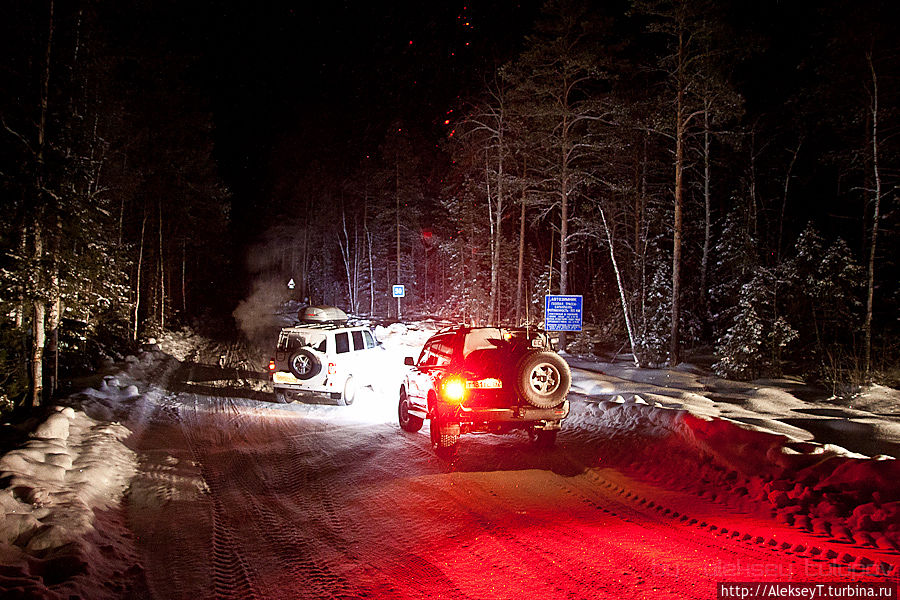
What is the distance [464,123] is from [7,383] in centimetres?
2286

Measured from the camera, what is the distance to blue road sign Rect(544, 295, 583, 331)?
17.0 m

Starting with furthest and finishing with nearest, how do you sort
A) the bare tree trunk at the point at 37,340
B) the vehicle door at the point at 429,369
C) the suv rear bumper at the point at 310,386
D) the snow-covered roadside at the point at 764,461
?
1. the suv rear bumper at the point at 310,386
2. the bare tree trunk at the point at 37,340
3. the vehicle door at the point at 429,369
4. the snow-covered roadside at the point at 764,461

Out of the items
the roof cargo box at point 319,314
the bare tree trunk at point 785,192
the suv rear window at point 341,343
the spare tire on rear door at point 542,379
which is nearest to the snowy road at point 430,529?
the spare tire on rear door at point 542,379

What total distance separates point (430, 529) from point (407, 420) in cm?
555

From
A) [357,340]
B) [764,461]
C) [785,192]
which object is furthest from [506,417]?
[785,192]

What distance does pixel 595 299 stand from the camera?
41.8 metres

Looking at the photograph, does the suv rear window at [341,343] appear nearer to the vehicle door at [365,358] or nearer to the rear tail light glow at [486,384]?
the vehicle door at [365,358]

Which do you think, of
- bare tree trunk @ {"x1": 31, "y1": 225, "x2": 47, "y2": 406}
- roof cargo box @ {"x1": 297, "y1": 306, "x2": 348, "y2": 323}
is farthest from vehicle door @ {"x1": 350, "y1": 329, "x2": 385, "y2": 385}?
roof cargo box @ {"x1": 297, "y1": 306, "x2": 348, "y2": 323}

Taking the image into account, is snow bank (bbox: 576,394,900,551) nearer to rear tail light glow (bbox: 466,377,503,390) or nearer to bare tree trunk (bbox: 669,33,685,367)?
rear tail light glow (bbox: 466,377,503,390)

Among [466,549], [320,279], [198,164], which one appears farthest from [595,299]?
[320,279]

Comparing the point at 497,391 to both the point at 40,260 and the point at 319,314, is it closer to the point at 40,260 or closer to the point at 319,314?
the point at 40,260

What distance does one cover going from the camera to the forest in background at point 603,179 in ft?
38.8

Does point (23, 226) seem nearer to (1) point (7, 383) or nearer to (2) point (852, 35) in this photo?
(1) point (7, 383)

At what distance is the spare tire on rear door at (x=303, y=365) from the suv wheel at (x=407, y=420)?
11.0 feet
